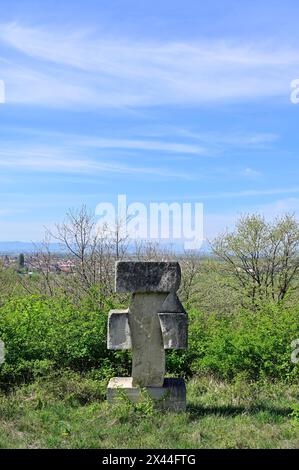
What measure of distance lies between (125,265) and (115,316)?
0.62 m

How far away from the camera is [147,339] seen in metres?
6.11

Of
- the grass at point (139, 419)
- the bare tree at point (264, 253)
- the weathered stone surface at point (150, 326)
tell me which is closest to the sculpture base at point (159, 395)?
the weathered stone surface at point (150, 326)


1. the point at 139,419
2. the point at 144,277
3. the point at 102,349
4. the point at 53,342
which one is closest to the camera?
the point at 139,419

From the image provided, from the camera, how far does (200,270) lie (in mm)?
22281

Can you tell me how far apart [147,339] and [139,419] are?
90 centimetres

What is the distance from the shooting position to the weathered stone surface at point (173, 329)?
5984mm

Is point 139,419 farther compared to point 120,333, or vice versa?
point 120,333

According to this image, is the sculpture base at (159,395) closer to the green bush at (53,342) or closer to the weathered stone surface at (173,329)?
the weathered stone surface at (173,329)

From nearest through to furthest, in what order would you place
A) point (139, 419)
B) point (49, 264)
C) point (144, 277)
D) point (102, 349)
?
1. point (139, 419)
2. point (144, 277)
3. point (102, 349)
4. point (49, 264)

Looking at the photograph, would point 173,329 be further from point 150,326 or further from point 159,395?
point 159,395

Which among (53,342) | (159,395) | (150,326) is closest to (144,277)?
Result: (150,326)

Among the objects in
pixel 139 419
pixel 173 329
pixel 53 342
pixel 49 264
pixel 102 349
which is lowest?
pixel 139 419

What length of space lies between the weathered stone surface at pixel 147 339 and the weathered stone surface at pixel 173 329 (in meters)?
0.12

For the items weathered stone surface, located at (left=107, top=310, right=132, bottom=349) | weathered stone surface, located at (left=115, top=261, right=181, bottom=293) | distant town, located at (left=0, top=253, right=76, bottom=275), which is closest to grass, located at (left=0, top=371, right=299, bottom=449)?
weathered stone surface, located at (left=107, top=310, right=132, bottom=349)
